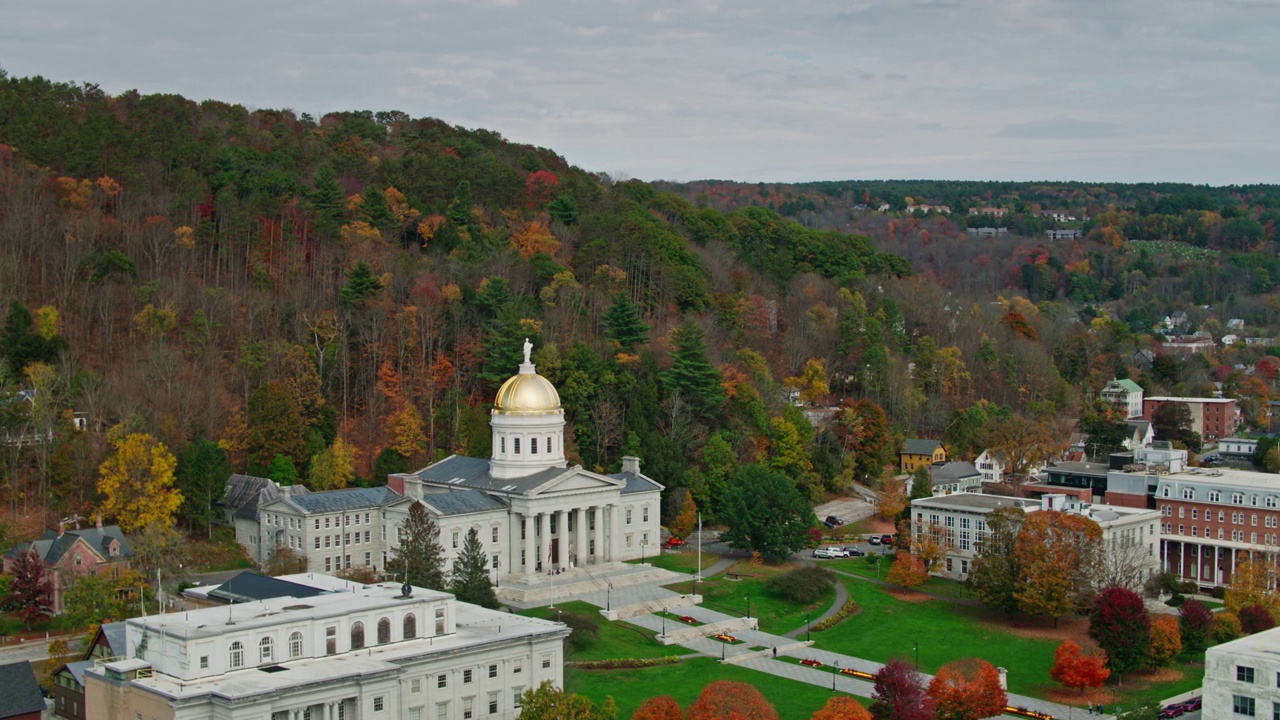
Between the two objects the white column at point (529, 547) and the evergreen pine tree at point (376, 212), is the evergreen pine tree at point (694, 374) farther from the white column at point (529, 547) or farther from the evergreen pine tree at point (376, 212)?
the evergreen pine tree at point (376, 212)

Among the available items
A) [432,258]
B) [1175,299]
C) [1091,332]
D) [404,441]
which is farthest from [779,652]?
[1175,299]

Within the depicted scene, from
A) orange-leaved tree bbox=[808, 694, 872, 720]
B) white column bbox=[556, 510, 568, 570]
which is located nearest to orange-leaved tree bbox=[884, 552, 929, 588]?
white column bbox=[556, 510, 568, 570]

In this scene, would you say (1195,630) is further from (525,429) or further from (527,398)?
(527,398)

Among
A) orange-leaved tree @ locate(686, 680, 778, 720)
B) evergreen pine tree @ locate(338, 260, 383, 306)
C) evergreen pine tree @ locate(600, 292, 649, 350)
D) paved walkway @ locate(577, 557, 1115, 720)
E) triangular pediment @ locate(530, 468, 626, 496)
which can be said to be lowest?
paved walkway @ locate(577, 557, 1115, 720)

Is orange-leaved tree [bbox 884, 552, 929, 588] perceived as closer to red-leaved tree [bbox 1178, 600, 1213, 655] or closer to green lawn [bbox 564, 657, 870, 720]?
red-leaved tree [bbox 1178, 600, 1213, 655]

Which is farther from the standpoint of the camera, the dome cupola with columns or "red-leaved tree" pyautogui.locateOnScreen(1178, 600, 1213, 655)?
the dome cupola with columns

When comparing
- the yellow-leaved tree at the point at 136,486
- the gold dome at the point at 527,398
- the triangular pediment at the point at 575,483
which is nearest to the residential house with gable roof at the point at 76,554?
the yellow-leaved tree at the point at 136,486

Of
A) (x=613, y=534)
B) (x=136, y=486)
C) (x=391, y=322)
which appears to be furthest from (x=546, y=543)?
(x=391, y=322)
